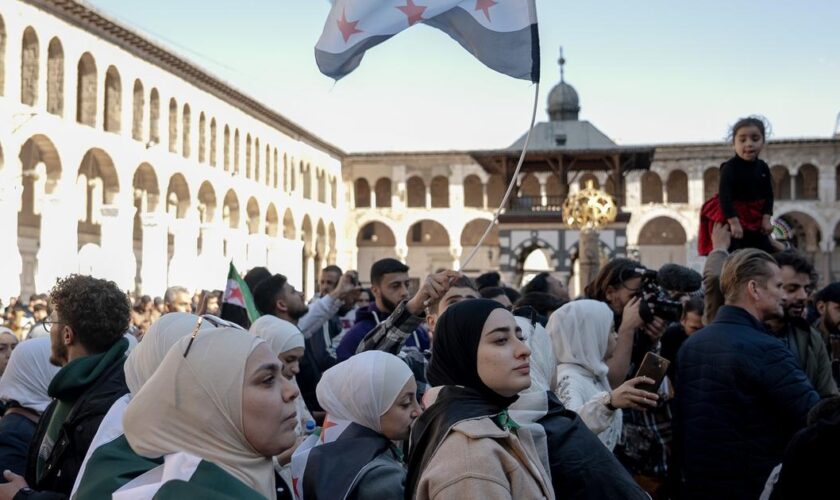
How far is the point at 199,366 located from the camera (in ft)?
7.29

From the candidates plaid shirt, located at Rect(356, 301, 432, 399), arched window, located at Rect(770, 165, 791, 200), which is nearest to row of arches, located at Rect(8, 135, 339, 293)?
plaid shirt, located at Rect(356, 301, 432, 399)

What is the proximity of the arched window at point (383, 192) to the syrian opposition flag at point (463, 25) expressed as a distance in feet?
132

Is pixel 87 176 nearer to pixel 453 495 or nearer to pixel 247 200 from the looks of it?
pixel 247 200

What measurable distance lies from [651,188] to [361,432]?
4130 cm

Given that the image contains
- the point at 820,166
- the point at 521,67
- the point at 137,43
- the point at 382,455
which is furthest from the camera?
the point at 820,166

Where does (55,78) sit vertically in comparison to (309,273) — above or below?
above

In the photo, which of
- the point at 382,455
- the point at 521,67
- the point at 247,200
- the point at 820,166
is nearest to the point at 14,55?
the point at 247,200

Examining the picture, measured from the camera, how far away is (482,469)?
92.0 inches

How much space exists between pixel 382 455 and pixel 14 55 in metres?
19.7

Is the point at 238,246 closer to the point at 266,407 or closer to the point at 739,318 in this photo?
the point at 739,318

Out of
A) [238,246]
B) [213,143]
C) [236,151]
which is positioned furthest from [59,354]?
[236,151]

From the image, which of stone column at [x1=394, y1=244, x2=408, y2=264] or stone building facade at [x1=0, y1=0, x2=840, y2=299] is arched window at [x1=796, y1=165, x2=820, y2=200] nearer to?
stone building facade at [x1=0, y1=0, x2=840, y2=299]

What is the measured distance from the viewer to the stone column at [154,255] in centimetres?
2450

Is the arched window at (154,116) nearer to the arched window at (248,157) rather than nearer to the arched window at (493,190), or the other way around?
the arched window at (248,157)
